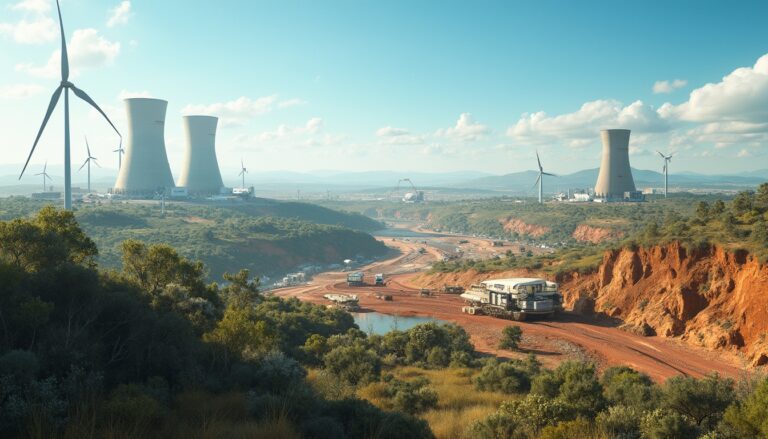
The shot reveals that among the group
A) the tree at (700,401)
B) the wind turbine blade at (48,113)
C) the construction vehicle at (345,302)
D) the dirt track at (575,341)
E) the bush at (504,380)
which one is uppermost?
the wind turbine blade at (48,113)

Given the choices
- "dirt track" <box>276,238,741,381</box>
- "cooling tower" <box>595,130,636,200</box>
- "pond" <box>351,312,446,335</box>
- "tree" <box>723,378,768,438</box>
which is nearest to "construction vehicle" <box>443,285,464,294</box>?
"dirt track" <box>276,238,741,381</box>

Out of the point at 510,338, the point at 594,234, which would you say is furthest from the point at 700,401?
the point at 594,234

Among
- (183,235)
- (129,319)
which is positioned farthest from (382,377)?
(183,235)

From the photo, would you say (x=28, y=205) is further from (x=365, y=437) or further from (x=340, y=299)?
(x=365, y=437)

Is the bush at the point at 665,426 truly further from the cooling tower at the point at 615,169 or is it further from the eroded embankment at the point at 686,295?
the cooling tower at the point at 615,169

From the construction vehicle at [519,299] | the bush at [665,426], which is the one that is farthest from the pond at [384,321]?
the bush at [665,426]

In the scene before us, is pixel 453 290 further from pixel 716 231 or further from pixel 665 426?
pixel 665 426
